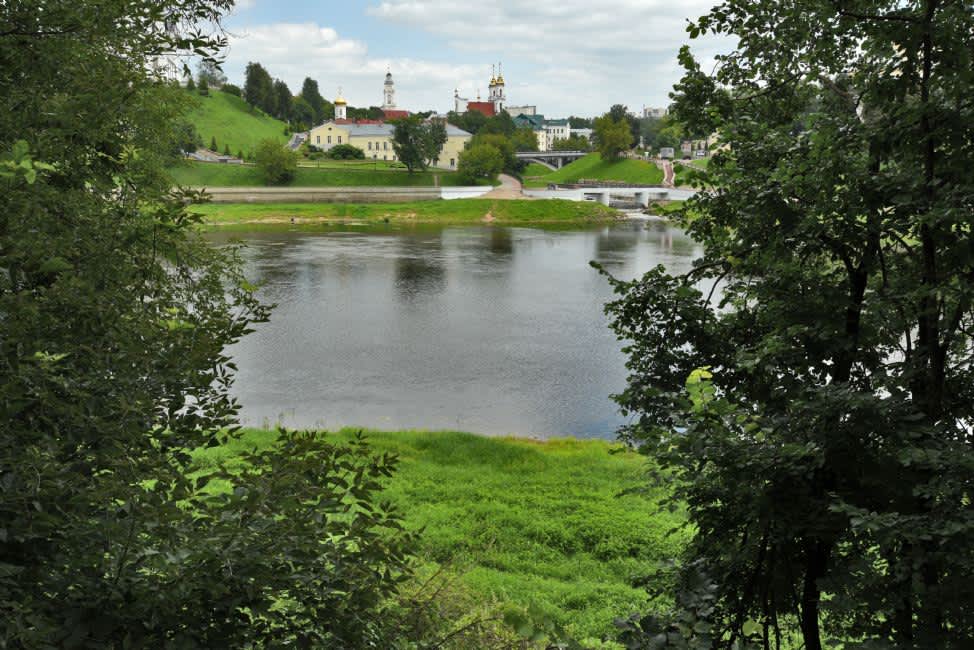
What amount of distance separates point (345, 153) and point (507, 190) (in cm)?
3119

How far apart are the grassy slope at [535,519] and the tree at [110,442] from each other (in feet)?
15.2

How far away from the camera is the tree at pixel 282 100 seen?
462 ft

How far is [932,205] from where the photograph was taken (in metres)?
3.74

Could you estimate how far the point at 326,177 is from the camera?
93.1 meters

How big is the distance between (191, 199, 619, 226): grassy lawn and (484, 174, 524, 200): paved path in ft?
20.5

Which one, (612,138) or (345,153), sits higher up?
(612,138)

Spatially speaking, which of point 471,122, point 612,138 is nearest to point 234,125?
point 471,122

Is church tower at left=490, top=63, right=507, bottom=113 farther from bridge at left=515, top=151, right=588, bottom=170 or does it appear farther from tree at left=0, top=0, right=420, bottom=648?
tree at left=0, top=0, right=420, bottom=648

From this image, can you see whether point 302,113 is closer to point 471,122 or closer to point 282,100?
point 282,100

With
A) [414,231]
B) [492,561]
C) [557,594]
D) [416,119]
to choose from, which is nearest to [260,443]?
→ [492,561]

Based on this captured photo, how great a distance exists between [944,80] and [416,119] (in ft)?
327

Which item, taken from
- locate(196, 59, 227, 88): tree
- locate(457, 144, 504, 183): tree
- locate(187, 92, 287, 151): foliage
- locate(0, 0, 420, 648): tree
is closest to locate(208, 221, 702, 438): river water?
locate(196, 59, 227, 88): tree

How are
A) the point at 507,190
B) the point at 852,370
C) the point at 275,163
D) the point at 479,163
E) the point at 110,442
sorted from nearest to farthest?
the point at 110,442, the point at 852,370, the point at 275,163, the point at 507,190, the point at 479,163

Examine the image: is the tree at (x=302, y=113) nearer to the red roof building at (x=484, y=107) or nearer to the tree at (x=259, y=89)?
the tree at (x=259, y=89)
